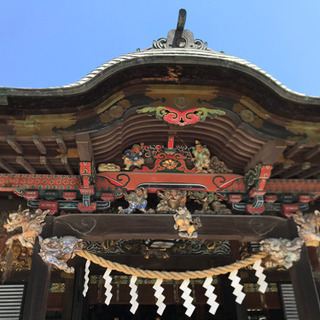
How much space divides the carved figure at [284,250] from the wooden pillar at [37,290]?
12.1ft

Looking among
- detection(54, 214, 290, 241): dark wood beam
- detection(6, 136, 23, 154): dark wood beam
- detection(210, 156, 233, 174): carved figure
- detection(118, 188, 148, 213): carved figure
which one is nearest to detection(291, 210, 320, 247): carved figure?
detection(54, 214, 290, 241): dark wood beam

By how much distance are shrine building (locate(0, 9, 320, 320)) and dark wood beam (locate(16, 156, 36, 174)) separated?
0.08 ft

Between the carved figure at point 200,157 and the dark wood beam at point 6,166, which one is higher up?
the carved figure at point 200,157

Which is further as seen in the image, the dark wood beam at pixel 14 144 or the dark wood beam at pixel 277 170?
the dark wood beam at pixel 277 170

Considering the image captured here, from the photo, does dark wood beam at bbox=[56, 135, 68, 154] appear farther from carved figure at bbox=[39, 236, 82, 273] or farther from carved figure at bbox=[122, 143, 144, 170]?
carved figure at bbox=[39, 236, 82, 273]

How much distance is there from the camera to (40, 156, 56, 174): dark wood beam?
5.15m

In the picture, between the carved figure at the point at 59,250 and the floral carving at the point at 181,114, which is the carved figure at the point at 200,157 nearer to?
the floral carving at the point at 181,114

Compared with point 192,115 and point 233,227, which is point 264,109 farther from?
point 233,227

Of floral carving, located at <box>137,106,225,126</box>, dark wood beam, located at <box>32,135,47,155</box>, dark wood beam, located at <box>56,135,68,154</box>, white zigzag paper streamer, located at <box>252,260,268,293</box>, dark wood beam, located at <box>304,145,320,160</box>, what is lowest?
white zigzag paper streamer, located at <box>252,260,268,293</box>

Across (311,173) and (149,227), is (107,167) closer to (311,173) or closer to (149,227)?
(149,227)

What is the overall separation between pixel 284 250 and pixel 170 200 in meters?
2.16

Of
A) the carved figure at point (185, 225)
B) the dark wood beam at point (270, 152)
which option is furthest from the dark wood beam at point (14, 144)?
the dark wood beam at point (270, 152)

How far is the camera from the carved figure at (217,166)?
19.7 feet

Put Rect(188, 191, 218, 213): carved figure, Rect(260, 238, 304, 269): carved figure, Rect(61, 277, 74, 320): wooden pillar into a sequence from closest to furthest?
1. Rect(260, 238, 304, 269): carved figure
2. Rect(188, 191, 218, 213): carved figure
3. Rect(61, 277, 74, 320): wooden pillar
